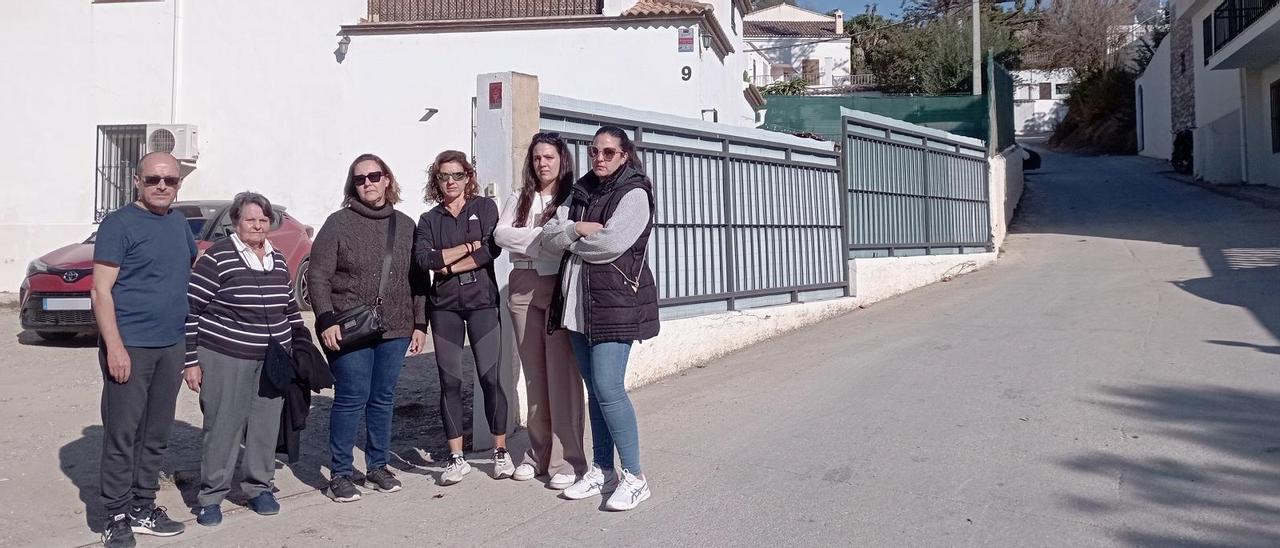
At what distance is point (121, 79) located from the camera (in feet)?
56.5

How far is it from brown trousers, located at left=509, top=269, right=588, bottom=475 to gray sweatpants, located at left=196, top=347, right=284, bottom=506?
1.29m

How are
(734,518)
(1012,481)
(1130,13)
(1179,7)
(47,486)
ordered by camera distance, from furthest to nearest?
1. (1130,13)
2. (1179,7)
3. (47,486)
4. (1012,481)
5. (734,518)

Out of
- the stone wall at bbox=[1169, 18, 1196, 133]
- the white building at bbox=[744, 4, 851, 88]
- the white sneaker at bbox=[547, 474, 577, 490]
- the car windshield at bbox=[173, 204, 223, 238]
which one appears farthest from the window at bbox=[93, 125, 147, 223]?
the white building at bbox=[744, 4, 851, 88]

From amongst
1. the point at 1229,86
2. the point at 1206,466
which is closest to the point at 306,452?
Result: the point at 1206,466

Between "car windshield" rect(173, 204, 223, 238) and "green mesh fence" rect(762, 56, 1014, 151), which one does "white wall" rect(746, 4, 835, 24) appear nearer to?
"green mesh fence" rect(762, 56, 1014, 151)

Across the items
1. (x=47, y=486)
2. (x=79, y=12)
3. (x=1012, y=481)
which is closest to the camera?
(x=1012, y=481)

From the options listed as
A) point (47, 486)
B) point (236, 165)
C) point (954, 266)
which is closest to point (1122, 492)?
point (47, 486)

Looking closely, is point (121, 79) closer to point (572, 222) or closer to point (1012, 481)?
point (572, 222)

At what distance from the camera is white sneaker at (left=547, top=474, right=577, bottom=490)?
5.55 meters

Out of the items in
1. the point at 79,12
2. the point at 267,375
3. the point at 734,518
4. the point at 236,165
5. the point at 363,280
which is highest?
the point at 79,12

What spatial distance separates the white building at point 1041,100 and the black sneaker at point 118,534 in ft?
181

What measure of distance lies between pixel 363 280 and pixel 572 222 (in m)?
1.14

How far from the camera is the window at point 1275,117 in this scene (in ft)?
74.4

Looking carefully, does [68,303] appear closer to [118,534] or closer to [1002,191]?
[118,534]
